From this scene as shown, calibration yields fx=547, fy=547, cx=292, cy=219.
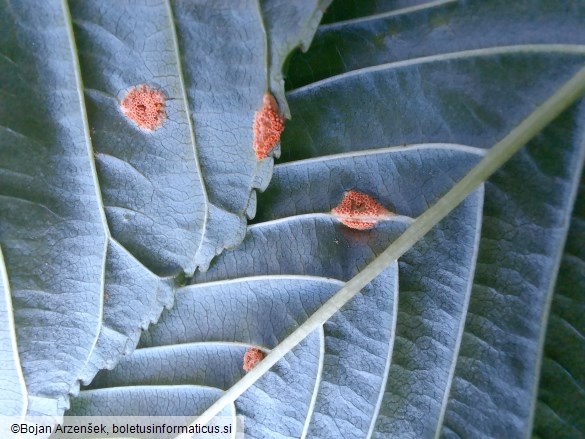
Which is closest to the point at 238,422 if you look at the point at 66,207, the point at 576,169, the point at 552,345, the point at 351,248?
the point at 351,248

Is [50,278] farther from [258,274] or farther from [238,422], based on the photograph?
[238,422]

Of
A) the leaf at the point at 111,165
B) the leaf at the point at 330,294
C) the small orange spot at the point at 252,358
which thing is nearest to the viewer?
the leaf at the point at 111,165

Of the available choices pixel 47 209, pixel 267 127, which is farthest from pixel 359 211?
pixel 47 209

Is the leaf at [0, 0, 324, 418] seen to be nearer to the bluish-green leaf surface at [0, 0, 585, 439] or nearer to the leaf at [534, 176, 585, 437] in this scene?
the bluish-green leaf surface at [0, 0, 585, 439]

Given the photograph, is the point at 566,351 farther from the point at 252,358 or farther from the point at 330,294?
the point at 252,358

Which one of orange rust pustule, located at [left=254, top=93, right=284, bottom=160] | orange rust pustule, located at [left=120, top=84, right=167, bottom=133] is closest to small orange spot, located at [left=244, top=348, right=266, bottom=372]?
orange rust pustule, located at [left=254, top=93, right=284, bottom=160]

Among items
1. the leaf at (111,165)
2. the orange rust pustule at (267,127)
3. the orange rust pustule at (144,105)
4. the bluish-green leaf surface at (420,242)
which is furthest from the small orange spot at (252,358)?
the orange rust pustule at (144,105)

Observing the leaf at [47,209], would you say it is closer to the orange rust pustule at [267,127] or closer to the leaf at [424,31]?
the orange rust pustule at [267,127]
